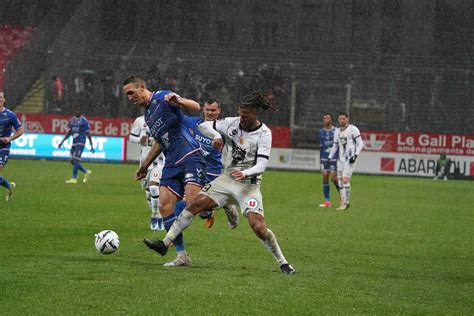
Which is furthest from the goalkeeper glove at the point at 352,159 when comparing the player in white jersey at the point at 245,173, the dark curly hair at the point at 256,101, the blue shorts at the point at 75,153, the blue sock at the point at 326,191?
the dark curly hair at the point at 256,101

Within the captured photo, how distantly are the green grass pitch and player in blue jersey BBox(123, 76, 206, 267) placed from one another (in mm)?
810

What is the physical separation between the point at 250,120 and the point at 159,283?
240cm

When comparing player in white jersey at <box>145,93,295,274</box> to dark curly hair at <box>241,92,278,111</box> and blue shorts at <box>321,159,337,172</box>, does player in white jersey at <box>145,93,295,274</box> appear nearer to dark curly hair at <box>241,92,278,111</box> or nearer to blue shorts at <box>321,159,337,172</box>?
dark curly hair at <box>241,92,278,111</box>

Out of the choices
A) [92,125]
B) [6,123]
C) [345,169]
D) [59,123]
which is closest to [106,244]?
[6,123]

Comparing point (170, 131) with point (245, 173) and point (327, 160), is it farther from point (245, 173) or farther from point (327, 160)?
point (327, 160)

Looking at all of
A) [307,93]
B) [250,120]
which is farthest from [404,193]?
[250,120]

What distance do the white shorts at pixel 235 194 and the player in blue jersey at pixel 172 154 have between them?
593mm

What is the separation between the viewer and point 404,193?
107 feet

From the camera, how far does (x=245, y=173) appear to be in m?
11.5

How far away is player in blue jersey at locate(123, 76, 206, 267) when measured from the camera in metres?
12.4

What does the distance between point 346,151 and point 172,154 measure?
13.6m

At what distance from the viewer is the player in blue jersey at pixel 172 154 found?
40.5 ft

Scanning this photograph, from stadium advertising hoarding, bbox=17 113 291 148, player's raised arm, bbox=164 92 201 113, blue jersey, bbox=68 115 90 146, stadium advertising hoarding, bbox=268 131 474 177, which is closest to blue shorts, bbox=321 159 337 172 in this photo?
blue jersey, bbox=68 115 90 146

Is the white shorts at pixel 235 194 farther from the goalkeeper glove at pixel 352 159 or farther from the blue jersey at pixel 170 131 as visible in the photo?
the goalkeeper glove at pixel 352 159
